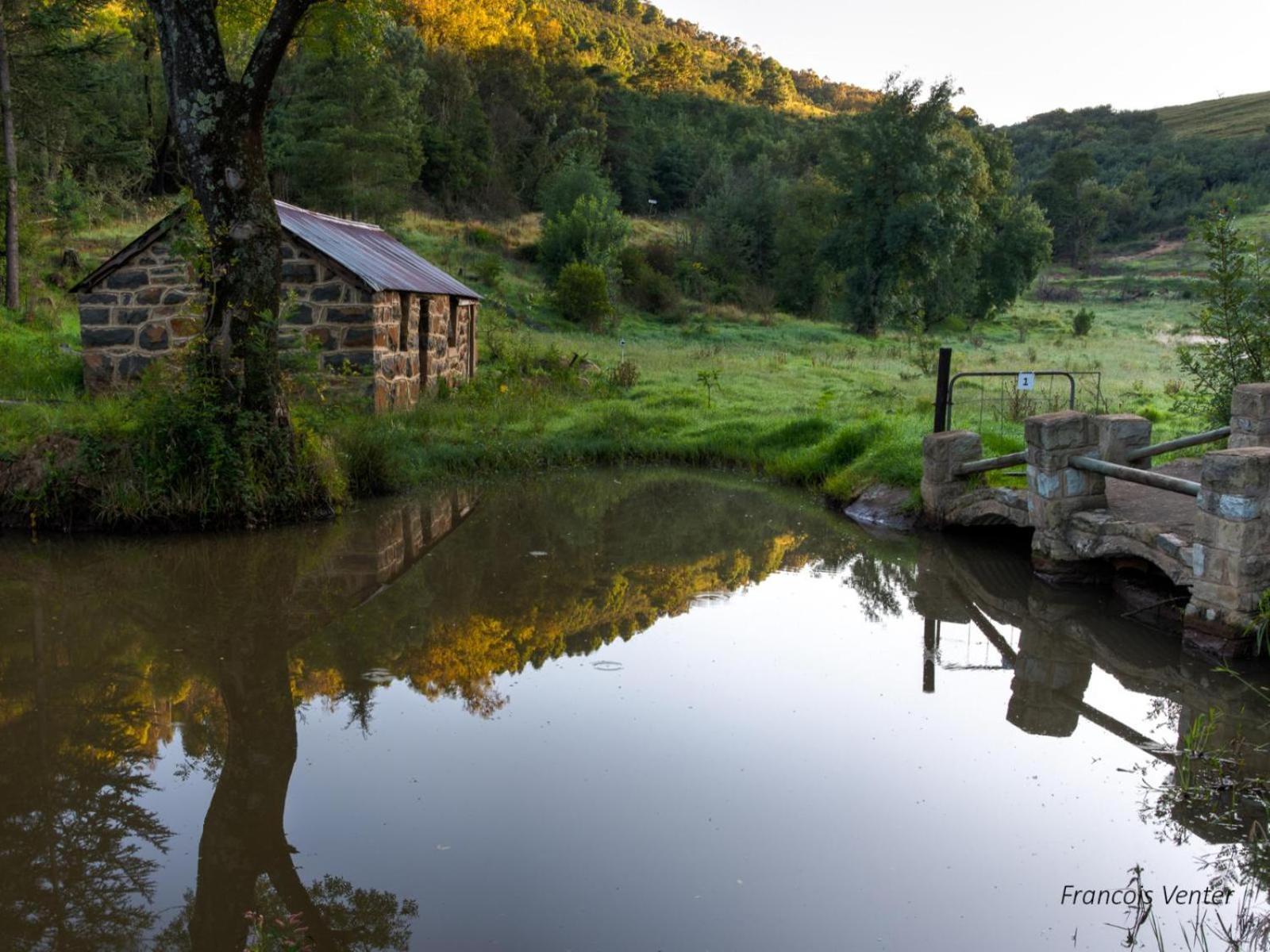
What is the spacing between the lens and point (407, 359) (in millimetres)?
16266

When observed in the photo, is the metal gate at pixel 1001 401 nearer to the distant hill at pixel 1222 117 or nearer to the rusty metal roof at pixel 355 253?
the rusty metal roof at pixel 355 253

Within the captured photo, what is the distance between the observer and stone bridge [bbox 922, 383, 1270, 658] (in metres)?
7.00

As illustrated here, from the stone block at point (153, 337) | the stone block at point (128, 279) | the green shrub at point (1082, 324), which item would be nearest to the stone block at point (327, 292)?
the stone block at point (153, 337)

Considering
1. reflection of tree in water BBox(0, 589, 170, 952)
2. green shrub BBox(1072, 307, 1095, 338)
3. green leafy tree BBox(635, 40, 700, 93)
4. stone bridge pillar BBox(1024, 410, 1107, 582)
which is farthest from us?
green leafy tree BBox(635, 40, 700, 93)

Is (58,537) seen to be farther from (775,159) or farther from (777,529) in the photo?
(775,159)

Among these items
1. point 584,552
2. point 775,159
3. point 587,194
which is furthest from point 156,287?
point 775,159

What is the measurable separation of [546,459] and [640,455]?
164cm

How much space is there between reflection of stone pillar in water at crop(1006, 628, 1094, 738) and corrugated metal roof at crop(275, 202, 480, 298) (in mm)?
10259

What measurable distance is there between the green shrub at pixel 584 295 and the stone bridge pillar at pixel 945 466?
2104cm

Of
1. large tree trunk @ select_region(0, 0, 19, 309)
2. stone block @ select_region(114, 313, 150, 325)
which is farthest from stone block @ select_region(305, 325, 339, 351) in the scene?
large tree trunk @ select_region(0, 0, 19, 309)

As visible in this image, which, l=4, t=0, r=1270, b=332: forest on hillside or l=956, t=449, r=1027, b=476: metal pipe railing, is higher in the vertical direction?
l=4, t=0, r=1270, b=332: forest on hillside

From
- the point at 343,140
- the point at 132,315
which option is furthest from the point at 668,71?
the point at 132,315

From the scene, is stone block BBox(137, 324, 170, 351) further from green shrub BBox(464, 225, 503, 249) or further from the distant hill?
the distant hill

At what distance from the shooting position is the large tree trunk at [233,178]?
981cm
